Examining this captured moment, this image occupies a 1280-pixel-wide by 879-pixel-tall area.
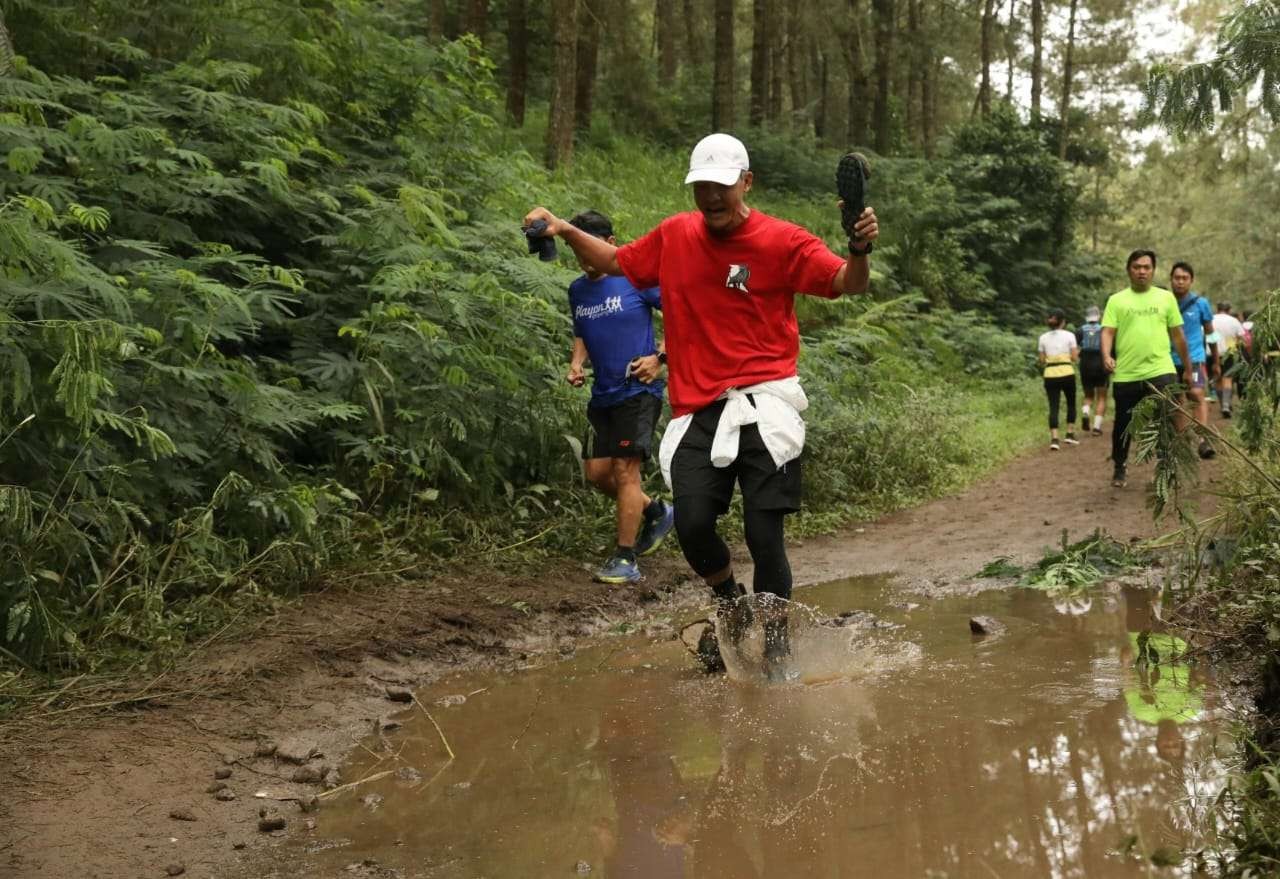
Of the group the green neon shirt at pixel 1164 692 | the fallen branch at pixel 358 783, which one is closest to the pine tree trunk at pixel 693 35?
the green neon shirt at pixel 1164 692

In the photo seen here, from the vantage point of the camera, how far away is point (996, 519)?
945 centimetres

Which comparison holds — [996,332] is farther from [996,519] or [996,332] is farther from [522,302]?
[522,302]

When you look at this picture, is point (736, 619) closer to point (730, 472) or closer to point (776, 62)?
point (730, 472)

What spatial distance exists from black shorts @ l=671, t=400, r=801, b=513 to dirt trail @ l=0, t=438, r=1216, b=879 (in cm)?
138

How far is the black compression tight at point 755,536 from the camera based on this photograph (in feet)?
16.6

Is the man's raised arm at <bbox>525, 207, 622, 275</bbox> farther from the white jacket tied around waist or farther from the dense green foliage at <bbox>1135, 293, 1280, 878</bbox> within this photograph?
the dense green foliage at <bbox>1135, 293, 1280, 878</bbox>

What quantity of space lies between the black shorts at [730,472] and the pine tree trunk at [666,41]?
25.4m

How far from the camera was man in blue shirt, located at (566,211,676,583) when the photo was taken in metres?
7.39

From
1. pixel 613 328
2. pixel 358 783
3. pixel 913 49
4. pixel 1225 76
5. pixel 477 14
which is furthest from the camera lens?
pixel 913 49

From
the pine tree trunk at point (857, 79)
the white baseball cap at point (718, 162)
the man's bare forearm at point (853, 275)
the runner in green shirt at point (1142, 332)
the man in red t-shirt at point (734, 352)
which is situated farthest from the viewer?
the pine tree trunk at point (857, 79)

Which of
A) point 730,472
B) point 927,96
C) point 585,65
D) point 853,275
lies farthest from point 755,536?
point 927,96

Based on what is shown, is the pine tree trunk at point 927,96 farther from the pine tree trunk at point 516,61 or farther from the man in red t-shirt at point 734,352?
the man in red t-shirt at point 734,352

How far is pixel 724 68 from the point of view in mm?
22219

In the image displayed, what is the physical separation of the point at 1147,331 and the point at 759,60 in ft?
57.7
